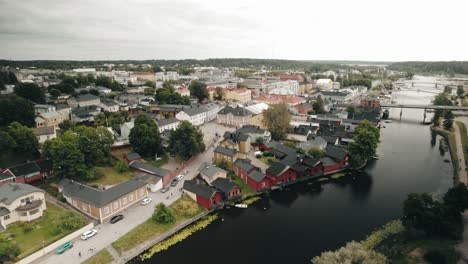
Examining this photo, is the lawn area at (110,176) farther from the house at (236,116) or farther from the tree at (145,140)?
the house at (236,116)

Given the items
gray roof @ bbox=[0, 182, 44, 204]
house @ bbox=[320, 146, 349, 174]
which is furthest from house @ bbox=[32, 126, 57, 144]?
house @ bbox=[320, 146, 349, 174]

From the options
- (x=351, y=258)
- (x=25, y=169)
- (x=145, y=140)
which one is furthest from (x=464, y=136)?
(x=25, y=169)

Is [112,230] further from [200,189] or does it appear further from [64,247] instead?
[200,189]

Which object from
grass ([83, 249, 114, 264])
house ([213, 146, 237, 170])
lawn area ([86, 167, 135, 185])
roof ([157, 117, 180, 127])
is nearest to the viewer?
grass ([83, 249, 114, 264])

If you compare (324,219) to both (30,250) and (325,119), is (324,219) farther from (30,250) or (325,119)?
(325,119)

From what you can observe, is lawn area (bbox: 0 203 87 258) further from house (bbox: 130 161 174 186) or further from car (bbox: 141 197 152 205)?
house (bbox: 130 161 174 186)
